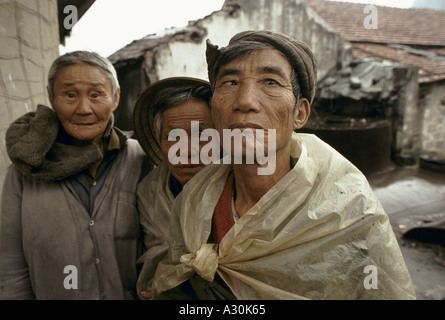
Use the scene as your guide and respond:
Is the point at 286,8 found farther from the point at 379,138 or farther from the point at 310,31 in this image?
the point at 379,138

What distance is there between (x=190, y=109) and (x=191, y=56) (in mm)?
6452

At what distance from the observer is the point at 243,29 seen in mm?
8688

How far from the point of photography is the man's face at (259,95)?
48.9 inches

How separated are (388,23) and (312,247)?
17.8 meters

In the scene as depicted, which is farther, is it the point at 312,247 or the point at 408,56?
the point at 408,56

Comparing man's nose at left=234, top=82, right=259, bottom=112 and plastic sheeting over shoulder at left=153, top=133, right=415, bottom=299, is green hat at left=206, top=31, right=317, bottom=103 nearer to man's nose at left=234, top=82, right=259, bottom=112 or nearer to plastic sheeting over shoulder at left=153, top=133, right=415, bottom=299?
man's nose at left=234, top=82, right=259, bottom=112

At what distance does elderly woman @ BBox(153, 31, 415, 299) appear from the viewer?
1155mm

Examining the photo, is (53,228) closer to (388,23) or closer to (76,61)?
(76,61)

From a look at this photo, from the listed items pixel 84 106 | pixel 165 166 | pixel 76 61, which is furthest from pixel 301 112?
pixel 76 61

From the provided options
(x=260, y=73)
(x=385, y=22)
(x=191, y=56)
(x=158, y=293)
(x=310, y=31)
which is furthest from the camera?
(x=385, y=22)

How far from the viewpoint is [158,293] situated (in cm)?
149

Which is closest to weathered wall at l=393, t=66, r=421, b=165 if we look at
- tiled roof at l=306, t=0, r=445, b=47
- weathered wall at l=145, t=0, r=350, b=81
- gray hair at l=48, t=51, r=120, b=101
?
weathered wall at l=145, t=0, r=350, b=81

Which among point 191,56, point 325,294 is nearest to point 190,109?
point 325,294

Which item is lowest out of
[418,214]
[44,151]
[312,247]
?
[418,214]
